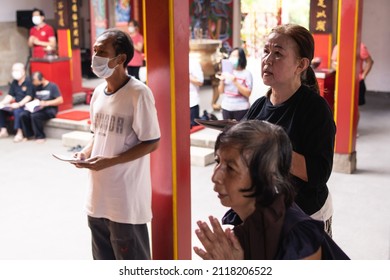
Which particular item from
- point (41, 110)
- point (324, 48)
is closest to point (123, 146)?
point (41, 110)

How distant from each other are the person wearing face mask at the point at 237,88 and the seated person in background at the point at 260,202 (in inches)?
200

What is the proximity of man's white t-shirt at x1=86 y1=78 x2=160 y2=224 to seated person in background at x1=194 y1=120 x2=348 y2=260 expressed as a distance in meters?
1.43

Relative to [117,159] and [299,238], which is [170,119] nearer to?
[117,159]

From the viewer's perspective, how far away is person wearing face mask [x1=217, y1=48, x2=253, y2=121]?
683 cm

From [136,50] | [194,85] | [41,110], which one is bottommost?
[41,110]

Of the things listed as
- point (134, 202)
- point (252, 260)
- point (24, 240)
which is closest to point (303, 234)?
point (252, 260)

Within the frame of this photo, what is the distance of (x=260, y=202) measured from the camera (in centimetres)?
173

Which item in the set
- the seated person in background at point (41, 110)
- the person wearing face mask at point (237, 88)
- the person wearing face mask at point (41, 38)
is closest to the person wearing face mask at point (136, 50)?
the person wearing face mask at point (41, 38)

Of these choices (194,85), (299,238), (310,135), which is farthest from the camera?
(194,85)

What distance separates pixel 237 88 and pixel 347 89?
126cm

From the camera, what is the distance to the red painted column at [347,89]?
637 cm

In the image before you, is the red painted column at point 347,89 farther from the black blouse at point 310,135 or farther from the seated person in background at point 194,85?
the black blouse at point 310,135

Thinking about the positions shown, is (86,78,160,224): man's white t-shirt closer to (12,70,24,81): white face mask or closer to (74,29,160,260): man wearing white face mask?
(74,29,160,260): man wearing white face mask

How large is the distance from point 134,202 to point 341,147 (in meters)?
3.98
